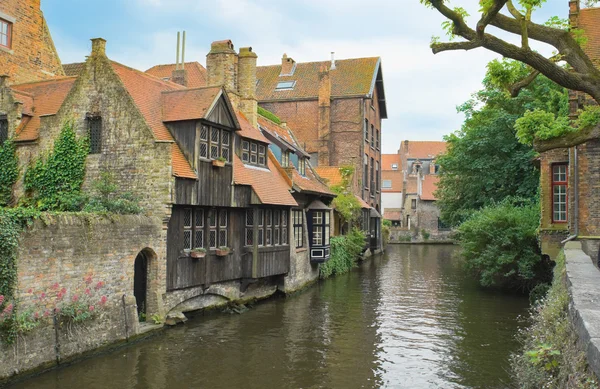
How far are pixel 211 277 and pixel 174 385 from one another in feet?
21.8

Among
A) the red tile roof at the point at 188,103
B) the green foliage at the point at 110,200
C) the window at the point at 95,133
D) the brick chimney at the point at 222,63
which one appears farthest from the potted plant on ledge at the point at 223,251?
the brick chimney at the point at 222,63

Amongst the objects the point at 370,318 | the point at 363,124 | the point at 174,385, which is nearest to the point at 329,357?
the point at 174,385

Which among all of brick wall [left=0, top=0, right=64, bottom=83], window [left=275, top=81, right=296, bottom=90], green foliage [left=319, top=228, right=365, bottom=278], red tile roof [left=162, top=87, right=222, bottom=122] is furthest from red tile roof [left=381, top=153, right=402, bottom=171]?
red tile roof [left=162, top=87, right=222, bottom=122]

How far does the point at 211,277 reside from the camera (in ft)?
57.0

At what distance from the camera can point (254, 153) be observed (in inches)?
816

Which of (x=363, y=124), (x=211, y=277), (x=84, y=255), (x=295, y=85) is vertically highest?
(x=295, y=85)

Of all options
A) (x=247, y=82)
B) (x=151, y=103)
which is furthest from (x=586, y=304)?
(x=247, y=82)

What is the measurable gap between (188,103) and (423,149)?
77.2 meters

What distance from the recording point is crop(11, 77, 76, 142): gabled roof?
1783cm

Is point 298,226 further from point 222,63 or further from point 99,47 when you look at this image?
point 99,47

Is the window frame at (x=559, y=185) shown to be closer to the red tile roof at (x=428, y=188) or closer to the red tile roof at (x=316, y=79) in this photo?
the red tile roof at (x=316, y=79)

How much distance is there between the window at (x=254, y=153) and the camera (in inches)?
792

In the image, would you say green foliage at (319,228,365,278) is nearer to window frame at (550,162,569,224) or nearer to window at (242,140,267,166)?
window at (242,140,267,166)

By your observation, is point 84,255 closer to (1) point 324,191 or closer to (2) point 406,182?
Answer: (1) point 324,191
